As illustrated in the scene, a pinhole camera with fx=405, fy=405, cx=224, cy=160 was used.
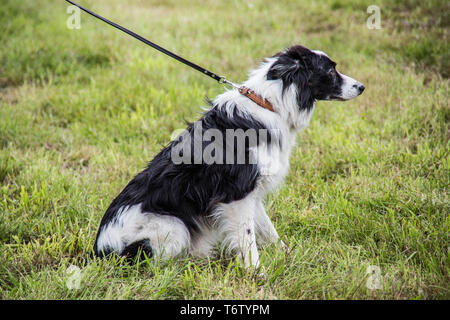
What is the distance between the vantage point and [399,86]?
16.9 ft

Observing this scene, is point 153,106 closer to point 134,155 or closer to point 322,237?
point 134,155

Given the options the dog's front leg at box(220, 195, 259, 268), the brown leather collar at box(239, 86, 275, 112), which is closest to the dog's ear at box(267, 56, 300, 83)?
the brown leather collar at box(239, 86, 275, 112)

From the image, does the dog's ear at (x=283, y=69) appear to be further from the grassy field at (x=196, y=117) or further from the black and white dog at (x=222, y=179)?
the grassy field at (x=196, y=117)

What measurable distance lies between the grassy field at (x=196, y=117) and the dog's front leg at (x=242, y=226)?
13 cm

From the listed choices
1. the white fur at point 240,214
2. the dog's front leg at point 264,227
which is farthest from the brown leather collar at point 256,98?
the dog's front leg at point 264,227

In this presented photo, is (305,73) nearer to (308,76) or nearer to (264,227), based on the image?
(308,76)

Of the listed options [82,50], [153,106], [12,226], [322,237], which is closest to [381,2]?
[153,106]

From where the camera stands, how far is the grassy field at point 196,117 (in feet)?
8.55

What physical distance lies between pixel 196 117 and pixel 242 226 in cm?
250

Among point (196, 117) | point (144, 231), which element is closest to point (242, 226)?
point (144, 231)

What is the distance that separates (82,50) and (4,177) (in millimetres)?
3203

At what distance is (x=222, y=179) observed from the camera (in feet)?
8.75

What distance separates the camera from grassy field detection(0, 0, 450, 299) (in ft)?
8.55

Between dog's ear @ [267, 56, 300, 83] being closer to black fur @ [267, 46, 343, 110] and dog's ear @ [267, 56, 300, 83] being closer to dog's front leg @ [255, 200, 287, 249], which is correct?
black fur @ [267, 46, 343, 110]
